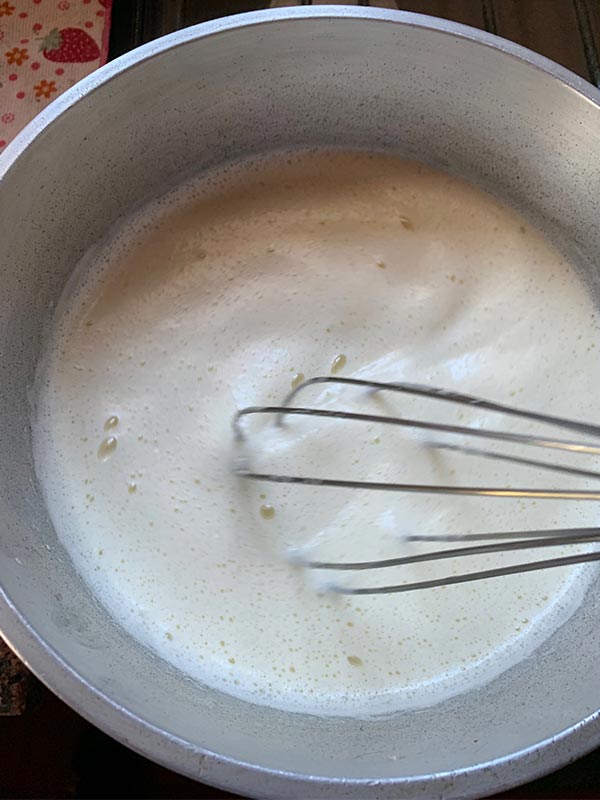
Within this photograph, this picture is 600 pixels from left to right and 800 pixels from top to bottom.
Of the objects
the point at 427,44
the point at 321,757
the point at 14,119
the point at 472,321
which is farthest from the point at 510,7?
the point at 321,757

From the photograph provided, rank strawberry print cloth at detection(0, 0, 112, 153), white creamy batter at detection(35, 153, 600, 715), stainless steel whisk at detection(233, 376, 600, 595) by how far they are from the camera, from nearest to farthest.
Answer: stainless steel whisk at detection(233, 376, 600, 595) < white creamy batter at detection(35, 153, 600, 715) < strawberry print cloth at detection(0, 0, 112, 153)

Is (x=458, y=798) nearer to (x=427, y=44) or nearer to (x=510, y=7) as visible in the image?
(x=427, y=44)

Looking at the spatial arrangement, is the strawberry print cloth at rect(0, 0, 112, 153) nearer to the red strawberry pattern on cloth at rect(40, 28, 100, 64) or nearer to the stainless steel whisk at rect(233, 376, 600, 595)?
the red strawberry pattern on cloth at rect(40, 28, 100, 64)

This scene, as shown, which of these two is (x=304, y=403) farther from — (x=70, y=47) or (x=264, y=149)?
(x=70, y=47)

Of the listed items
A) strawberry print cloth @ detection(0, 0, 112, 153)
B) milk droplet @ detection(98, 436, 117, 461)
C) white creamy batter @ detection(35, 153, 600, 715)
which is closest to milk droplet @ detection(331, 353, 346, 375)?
white creamy batter @ detection(35, 153, 600, 715)

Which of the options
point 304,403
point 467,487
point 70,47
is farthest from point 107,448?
point 70,47
